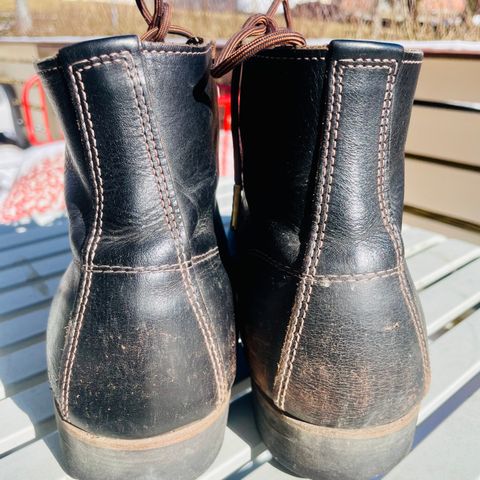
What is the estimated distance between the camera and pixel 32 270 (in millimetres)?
1056

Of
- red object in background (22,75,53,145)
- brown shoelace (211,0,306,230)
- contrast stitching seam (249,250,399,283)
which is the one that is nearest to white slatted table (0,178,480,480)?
contrast stitching seam (249,250,399,283)

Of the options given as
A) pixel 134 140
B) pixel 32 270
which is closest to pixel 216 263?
pixel 134 140

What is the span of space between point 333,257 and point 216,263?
14 centimetres

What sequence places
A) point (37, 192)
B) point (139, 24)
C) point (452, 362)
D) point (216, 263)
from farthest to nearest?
point (139, 24)
point (37, 192)
point (452, 362)
point (216, 263)

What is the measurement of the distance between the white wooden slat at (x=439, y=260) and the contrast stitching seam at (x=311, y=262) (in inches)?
24.5

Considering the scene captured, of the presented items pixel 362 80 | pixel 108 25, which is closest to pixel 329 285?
pixel 362 80

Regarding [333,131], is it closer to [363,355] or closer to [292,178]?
[292,178]

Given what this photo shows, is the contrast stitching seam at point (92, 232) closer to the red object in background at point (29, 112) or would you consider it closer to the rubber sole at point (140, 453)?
the rubber sole at point (140, 453)

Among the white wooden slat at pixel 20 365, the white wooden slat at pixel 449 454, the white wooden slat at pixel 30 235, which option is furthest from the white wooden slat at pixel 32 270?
the white wooden slat at pixel 449 454

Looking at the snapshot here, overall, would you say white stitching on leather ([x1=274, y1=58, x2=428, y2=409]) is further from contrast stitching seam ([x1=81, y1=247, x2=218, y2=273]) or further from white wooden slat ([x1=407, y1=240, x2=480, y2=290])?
white wooden slat ([x1=407, y1=240, x2=480, y2=290])

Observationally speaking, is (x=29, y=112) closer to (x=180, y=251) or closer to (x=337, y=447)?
(x=180, y=251)

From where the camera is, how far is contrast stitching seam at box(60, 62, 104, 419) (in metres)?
0.43

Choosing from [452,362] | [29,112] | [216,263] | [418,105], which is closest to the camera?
[216,263]

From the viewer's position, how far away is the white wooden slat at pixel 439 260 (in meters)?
1.07
